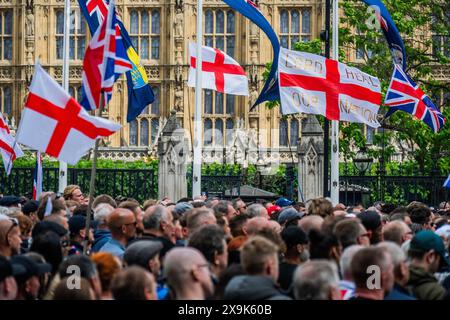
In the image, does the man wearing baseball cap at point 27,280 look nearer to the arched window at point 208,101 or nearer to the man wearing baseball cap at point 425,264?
the man wearing baseball cap at point 425,264

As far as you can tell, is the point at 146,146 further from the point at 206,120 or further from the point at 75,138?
the point at 75,138

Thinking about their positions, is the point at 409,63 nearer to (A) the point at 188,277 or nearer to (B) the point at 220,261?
(B) the point at 220,261

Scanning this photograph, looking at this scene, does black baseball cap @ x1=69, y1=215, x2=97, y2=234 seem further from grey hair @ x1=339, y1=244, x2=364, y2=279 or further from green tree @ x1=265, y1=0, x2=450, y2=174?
green tree @ x1=265, y1=0, x2=450, y2=174

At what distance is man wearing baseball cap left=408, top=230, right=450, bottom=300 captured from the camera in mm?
9352

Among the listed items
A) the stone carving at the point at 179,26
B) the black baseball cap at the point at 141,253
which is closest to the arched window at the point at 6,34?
the stone carving at the point at 179,26

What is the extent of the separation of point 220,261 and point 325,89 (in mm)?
12940

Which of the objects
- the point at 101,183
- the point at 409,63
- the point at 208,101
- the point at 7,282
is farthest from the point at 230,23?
the point at 7,282

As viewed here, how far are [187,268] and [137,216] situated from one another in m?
5.57

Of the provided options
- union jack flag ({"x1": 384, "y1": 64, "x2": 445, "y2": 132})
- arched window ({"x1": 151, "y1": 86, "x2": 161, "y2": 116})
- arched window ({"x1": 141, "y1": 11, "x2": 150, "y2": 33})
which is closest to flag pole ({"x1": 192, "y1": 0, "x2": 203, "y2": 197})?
union jack flag ({"x1": 384, "y1": 64, "x2": 445, "y2": 132})

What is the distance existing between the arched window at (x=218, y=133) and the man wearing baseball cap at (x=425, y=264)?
4288cm

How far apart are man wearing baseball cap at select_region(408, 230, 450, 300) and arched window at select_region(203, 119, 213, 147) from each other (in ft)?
141

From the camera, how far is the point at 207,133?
5328 centimetres
